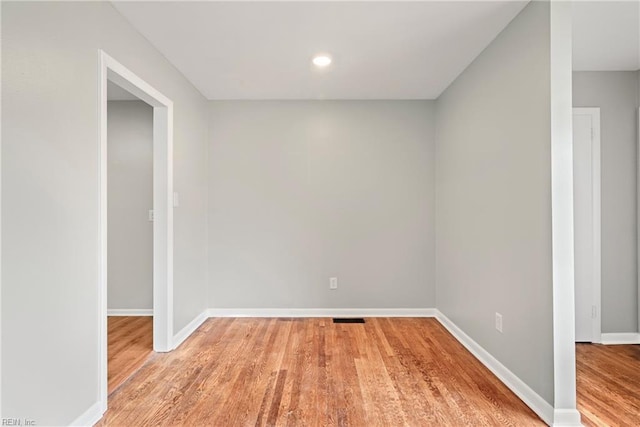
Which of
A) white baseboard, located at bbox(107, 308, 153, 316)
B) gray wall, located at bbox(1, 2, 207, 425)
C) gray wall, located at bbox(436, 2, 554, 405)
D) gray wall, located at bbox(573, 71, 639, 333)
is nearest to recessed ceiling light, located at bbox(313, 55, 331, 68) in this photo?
gray wall, located at bbox(436, 2, 554, 405)

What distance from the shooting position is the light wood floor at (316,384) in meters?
2.01

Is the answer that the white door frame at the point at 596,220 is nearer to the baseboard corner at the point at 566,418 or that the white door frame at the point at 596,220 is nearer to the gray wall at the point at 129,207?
the baseboard corner at the point at 566,418

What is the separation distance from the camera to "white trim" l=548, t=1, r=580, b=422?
6.28 feet

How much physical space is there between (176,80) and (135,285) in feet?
8.08

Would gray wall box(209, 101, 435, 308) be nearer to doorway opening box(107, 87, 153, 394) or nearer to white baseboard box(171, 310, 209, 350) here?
white baseboard box(171, 310, 209, 350)

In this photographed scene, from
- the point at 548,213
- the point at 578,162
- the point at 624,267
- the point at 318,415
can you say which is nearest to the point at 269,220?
the point at 318,415

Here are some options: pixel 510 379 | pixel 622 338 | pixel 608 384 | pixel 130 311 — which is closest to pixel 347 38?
pixel 510 379

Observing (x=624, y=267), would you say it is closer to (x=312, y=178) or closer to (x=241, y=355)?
(x=312, y=178)

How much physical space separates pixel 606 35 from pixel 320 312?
11.8 ft

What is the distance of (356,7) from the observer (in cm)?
216

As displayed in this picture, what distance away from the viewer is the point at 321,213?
4043 mm

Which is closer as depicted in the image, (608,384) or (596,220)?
(608,384)

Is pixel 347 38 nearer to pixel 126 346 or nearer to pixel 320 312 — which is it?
pixel 320 312

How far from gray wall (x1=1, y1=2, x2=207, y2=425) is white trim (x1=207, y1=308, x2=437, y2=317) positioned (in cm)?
201
